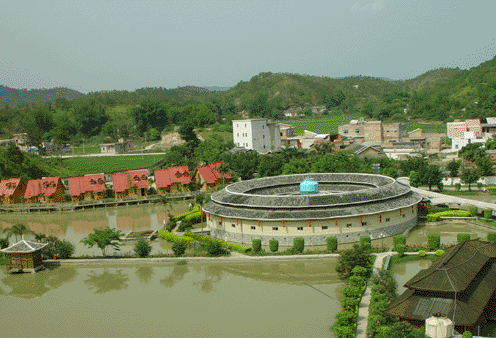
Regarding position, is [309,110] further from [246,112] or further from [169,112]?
[169,112]

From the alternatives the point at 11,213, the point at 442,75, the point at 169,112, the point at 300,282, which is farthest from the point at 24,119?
the point at 442,75

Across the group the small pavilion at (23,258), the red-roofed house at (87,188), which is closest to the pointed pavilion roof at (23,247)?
the small pavilion at (23,258)

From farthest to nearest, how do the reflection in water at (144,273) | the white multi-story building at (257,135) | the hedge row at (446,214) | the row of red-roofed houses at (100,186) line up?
the white multi-story building at (257,135) → the row of red-roofed houses at (100,186) → the hedge row at (446,214) → the reflection in water at (144,273)

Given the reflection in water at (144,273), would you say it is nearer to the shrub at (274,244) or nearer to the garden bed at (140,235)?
the garden bed at (140,235)

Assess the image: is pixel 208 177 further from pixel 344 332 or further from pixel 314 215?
pixel 344 332

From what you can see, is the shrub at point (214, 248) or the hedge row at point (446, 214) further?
the hedge row at point (446, 214)

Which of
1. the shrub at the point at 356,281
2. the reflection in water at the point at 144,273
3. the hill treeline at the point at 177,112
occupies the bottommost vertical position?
the reflection in water at the point at 144,273

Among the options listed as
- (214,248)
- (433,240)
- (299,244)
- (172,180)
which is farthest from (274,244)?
(172,180)

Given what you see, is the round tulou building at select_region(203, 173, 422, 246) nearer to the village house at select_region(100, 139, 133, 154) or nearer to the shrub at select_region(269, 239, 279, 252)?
the shrub at select_region(269, 239, 279, 252)
